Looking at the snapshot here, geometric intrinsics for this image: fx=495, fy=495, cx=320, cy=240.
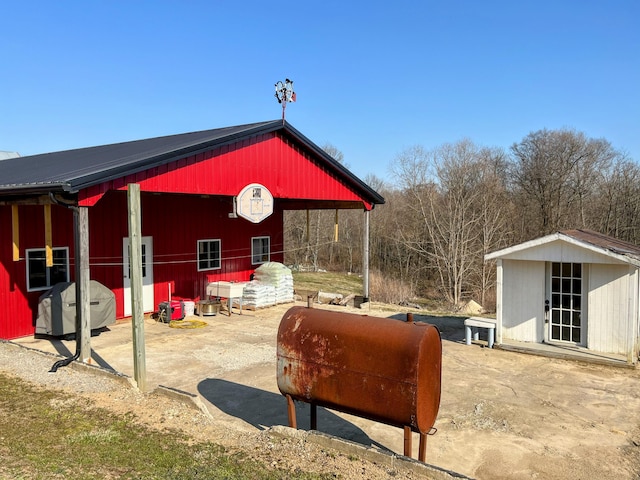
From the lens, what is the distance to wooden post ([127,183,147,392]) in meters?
7.28

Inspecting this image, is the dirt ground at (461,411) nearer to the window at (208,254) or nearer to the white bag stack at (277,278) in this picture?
the window at (208,254)

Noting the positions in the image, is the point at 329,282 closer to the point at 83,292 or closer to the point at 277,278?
the point at 277,278

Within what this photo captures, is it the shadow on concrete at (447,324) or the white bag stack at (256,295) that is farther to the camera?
the white bag stack at (256,295)

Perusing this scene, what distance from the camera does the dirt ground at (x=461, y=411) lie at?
5246 mm

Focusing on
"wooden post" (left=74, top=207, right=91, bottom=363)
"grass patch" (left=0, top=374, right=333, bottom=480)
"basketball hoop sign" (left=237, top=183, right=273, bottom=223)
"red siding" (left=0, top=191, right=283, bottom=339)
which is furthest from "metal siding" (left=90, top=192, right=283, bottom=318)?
"grass patch" (left=0, top=374, right=333, bottom=480)

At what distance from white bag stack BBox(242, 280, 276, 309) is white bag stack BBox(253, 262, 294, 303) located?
47cm

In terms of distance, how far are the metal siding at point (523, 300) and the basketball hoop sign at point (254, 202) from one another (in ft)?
19.9

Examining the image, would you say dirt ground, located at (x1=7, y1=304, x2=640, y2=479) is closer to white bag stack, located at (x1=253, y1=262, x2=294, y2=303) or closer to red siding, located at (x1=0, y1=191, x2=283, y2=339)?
red siding, located at (x1=0, y1=191, x2=283, y2=339)

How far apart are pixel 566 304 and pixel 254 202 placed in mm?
7553

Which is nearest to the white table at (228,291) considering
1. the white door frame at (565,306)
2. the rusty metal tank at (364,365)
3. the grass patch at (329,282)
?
the white door frame at (565,306)

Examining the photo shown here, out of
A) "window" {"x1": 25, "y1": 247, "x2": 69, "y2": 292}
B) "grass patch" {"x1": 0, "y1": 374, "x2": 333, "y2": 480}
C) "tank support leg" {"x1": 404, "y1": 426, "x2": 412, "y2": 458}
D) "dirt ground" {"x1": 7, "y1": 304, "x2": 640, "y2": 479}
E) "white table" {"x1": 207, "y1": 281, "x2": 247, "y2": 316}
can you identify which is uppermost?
"window" {"x1": 25, "y1": 247, "x2": 69, "y2": 292}

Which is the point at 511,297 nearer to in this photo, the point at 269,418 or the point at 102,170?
the point at 269,418

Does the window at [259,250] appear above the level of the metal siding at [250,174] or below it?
below

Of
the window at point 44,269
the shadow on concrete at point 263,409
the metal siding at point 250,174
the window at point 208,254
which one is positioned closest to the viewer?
the shadow on concrete at point 263,409
